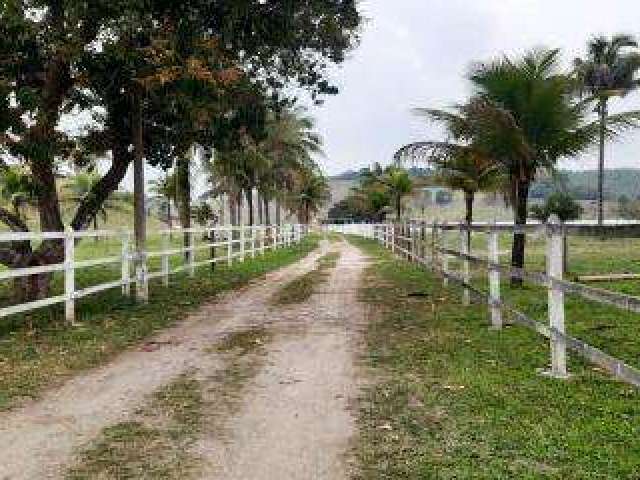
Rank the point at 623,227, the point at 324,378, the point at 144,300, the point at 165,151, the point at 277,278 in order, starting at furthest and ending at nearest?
the point at 277,278
the point at 165,151
the point at 144,300
the point at 324,378
the point at 623,227

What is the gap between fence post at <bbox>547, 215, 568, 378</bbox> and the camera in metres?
8.27

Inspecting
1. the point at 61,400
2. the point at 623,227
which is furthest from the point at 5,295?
the point at 623,227

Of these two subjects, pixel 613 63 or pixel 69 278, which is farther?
pixel 613 63

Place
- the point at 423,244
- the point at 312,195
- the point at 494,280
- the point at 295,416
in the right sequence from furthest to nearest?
the point at 312,195 < the point at 423,244 < the point at 494,280 < the point at 295,416

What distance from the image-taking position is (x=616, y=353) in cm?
1002

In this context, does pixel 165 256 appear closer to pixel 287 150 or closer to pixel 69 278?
pixel 69 278

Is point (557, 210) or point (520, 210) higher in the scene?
point (520, 210)

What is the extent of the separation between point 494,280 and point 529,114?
7125mm

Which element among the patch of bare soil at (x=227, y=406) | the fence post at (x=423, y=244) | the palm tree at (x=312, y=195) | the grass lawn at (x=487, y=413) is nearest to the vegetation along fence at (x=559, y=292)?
the grass lawn at (x=487, y=413)

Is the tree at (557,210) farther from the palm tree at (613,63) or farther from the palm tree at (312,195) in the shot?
the palm tree at (312,195)

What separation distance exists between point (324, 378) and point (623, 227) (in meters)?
3.12

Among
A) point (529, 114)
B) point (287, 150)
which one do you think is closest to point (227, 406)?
point (529, 114)

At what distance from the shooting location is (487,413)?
278 inches

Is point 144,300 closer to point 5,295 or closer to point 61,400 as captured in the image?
point 5,295
